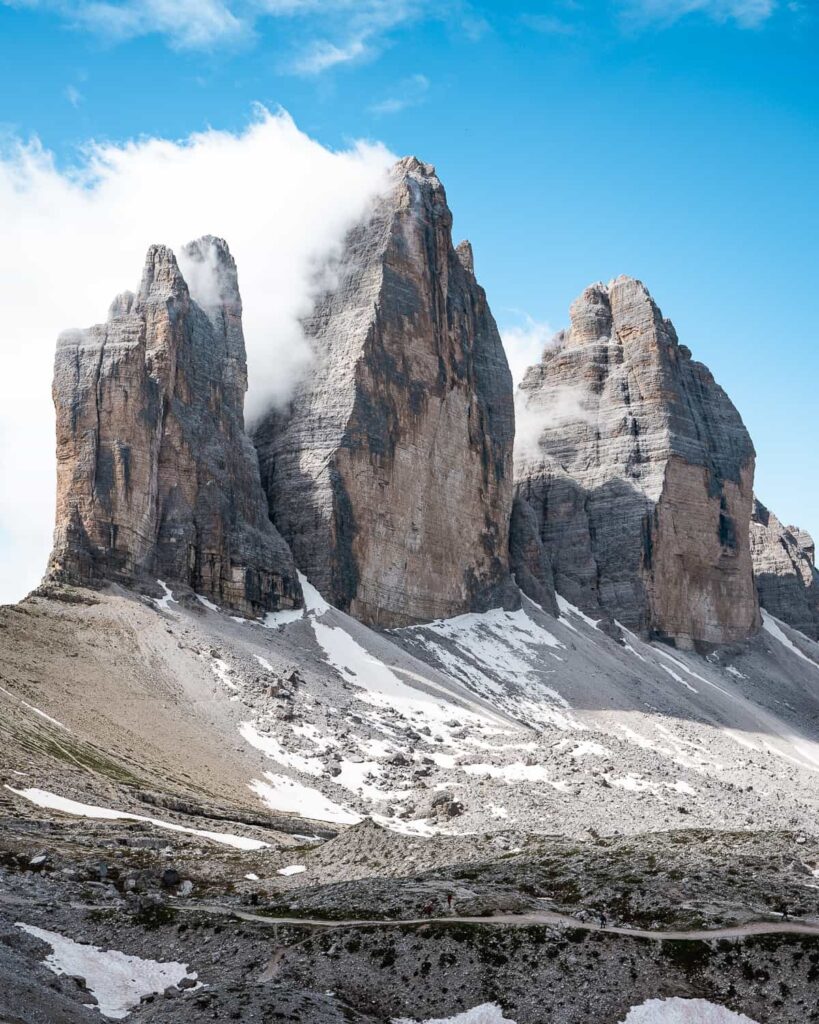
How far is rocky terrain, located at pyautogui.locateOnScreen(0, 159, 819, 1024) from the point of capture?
27422 millimetres

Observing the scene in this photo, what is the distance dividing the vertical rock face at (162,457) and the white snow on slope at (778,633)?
81794 millimetres

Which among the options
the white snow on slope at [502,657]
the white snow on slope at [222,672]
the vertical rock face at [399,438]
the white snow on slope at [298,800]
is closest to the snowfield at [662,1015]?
the white snow on slope at [298,800]

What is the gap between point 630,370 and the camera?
511 feet

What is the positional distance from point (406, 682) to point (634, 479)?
62.8 meters

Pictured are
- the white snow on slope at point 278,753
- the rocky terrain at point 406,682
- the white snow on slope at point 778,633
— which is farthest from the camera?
the white snow on slope at point 778,633

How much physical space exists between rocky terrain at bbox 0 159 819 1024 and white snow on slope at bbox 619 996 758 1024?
63mm

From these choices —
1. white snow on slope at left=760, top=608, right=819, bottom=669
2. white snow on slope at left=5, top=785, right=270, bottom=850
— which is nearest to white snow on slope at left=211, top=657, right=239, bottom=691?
white snow on slope at left=5, top=785, right=270, bottom=850

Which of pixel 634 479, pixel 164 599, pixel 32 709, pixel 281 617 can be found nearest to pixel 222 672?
pixel 164 599

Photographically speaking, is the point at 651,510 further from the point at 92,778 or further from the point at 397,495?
the point at 92,778

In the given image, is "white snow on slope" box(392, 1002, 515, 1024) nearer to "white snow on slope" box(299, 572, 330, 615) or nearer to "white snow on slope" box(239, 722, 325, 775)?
"white snow on slope" box(239, 722, 325, 775)

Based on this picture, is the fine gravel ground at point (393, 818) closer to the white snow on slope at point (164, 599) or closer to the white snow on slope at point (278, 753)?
the white snow on slope at point (278, 753)

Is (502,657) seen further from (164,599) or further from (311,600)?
(164,599)

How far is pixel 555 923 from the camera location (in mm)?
28844

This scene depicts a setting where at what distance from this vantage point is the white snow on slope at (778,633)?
159 m
